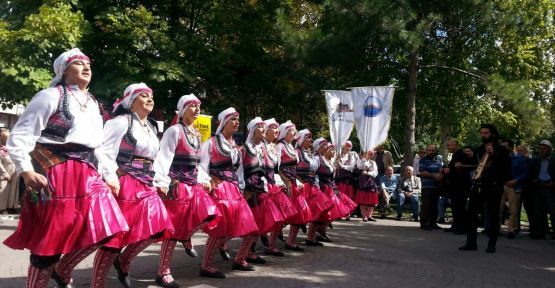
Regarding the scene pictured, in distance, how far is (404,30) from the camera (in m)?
16.3

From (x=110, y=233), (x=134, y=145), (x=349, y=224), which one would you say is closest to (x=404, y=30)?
(x=349, y=224)

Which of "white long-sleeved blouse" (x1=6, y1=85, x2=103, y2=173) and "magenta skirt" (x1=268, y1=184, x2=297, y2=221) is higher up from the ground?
"white long-sleeved blouse" (x1=6, y1=85, x2=103, y2=173)

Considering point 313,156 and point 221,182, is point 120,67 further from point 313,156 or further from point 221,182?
point 221,182

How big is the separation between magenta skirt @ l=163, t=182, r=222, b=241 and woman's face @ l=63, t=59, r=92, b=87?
1830mm

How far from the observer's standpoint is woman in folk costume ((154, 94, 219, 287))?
Answer: 19.3ft

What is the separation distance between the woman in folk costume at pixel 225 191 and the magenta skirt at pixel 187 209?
0.34 metres

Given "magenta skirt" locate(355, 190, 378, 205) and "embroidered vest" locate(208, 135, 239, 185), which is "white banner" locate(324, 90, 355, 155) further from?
"embroidered vest" locate(208, 135, 239, 185)

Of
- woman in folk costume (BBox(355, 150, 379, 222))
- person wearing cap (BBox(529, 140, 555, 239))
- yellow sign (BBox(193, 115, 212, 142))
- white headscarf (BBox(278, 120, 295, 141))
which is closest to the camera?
white headscarf (BBox(278, 120, 295, 141))

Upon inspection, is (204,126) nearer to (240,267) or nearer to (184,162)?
(240,267)

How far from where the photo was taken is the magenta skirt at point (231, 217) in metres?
6.33

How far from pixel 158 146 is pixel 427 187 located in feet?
30.4

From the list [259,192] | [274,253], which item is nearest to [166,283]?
[259,192]

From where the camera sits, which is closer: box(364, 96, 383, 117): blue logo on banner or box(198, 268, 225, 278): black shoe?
box(198, 268, 225, 278): black shoe

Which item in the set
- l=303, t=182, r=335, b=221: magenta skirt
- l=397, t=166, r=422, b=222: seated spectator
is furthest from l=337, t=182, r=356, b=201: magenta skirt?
l=303, t=182, r=335, b=221: magenta skirt
